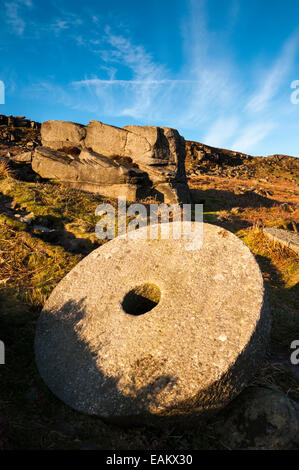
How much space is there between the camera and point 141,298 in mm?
3625

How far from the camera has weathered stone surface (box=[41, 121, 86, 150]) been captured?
521 inches

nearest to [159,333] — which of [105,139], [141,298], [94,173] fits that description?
[141,298]

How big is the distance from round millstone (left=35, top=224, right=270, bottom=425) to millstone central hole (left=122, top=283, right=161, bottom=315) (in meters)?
0.01

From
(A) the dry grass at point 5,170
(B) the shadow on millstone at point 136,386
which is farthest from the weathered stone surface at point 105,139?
(B) the shadow on millstone at point 136,386

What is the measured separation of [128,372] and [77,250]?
4.08m

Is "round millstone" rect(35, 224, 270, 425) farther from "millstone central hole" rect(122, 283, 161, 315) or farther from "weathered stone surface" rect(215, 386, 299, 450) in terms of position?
"weathered stone surface" rect(215, 386, 299, 450)

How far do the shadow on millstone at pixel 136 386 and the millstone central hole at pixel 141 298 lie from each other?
696 millimetres

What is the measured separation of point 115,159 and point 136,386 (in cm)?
1163

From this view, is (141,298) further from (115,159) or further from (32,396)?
(115,159)

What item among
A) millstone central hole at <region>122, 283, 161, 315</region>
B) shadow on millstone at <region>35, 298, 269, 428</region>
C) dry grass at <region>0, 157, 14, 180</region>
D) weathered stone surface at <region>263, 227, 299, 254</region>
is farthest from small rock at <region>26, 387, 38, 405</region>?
dry grass at <region>0, 157, 14, 180</region>

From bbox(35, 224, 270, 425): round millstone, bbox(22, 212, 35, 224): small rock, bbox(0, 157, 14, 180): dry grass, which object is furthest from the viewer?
bbox(0, 157, 14, 180): dry grass

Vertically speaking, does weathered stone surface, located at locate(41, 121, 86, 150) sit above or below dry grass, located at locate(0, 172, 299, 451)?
above

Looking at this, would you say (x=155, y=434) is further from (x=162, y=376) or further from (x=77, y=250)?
(x=77, y=250)
